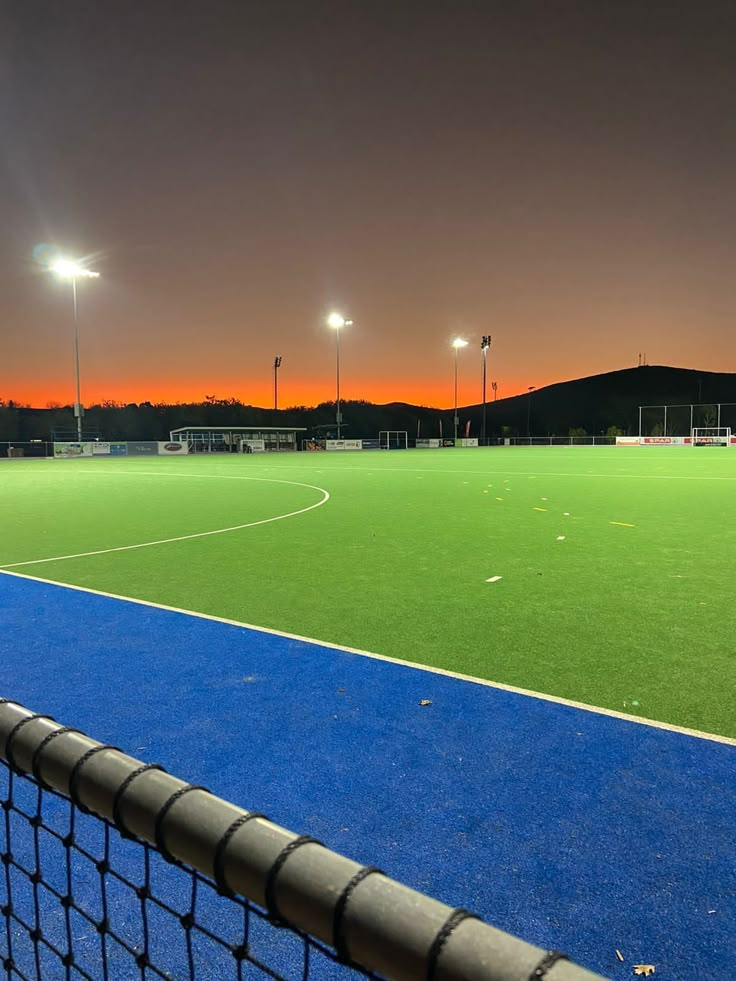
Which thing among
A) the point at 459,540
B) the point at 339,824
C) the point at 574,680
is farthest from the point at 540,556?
the point at 339,824

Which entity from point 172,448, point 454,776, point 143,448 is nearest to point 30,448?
point 143,448

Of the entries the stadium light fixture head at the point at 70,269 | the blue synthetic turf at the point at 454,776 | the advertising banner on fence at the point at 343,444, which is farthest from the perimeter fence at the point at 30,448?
the blue synthetic turf at the point at 454,776

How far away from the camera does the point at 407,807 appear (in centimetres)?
318

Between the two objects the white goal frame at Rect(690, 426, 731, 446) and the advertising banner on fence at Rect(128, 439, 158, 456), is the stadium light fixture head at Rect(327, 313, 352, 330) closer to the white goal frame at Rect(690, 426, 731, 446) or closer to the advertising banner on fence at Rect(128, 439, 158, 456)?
the advertising banner on fence at Rect(128, 439, 158, 456)

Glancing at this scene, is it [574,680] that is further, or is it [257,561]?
[257,561]

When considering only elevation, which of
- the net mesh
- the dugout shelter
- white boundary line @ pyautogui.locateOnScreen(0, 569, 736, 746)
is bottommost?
the net mesh

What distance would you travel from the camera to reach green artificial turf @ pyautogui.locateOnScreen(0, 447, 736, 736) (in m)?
5.05

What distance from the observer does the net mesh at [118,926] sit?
2.29 metres

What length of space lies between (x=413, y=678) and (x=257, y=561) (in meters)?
4.55

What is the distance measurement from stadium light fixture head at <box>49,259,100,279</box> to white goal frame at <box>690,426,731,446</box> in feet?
187

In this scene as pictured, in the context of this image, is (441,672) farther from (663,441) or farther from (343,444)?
(663,441)

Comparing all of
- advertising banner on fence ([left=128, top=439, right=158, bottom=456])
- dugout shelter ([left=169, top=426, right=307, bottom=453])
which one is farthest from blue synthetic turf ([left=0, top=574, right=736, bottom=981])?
dugout shelter ([left=169, top=426, right=307, bottom=453])

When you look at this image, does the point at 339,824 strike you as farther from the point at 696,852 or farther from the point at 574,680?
the point at 574,680

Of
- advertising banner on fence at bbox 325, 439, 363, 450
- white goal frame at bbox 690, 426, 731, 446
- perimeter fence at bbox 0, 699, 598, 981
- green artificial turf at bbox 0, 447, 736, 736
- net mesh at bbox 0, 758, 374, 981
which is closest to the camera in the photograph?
perimeter fence at bbox 0, 699, 598, 981
